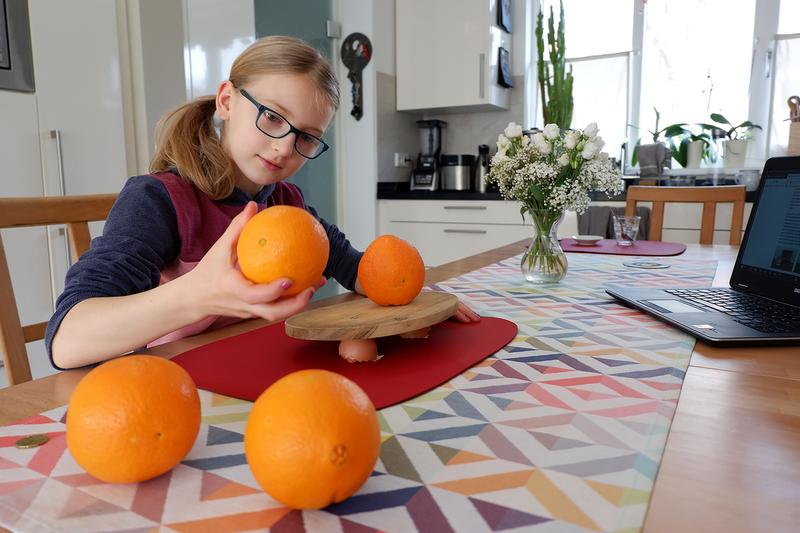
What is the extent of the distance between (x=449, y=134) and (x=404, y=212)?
2.53ft

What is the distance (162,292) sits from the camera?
0.67m

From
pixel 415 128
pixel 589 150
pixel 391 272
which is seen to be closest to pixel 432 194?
pixel 415 128

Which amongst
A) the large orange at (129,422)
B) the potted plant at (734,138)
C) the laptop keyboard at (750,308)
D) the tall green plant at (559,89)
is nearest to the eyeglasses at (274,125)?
the large orange at (129,422)

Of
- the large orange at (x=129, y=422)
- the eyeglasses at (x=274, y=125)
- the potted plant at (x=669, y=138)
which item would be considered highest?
the potted plant at (x=669, y=138)

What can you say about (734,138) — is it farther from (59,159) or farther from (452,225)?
(59,159)

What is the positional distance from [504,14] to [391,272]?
317 cm

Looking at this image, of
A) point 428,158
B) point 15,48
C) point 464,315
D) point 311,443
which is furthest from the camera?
point 428,158

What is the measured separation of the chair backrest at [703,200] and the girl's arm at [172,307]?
6.80ft

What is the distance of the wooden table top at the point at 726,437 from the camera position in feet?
1.33

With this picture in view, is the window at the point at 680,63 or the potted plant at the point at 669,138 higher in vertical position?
the window at the point at 680,63

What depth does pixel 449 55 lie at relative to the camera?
3.48 meters

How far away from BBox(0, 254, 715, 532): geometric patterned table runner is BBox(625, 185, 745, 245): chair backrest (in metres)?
1.69

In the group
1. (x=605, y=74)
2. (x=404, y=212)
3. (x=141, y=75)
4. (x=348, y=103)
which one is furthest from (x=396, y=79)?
(x=141, y=75)

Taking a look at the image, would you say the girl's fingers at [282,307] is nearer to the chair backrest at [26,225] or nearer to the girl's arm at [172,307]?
the girl's arm at [172,307]
